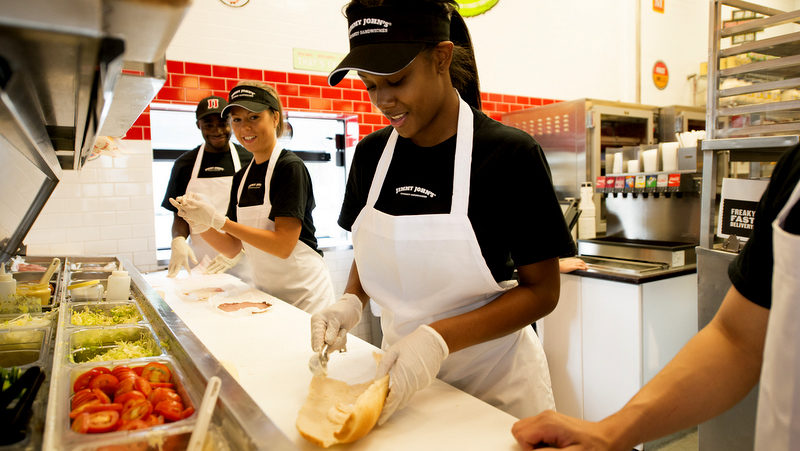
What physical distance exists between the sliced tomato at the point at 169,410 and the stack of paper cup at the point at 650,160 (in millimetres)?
3784

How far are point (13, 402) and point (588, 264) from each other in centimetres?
327

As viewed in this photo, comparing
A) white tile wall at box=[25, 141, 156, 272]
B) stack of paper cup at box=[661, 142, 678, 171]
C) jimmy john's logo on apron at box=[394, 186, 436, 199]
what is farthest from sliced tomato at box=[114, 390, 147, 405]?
stack of paper cup at box=[661, 142, 678, 171]

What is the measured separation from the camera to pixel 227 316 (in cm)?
232

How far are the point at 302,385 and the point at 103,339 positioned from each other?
72cm

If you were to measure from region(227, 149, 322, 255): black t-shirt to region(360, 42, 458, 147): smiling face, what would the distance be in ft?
4.01

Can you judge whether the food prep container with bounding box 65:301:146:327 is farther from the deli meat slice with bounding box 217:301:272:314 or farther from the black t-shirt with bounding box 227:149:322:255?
the black t-shirt with bounding box 227:149:322:255

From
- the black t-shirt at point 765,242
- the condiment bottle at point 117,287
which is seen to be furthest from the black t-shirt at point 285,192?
the black t-shirt at point 765,242

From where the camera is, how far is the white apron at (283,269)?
2.91 metres

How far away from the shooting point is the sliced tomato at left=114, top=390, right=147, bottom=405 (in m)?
1.14

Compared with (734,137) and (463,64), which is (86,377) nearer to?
(463,64)

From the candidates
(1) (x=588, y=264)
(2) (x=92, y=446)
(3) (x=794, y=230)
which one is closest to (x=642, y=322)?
(1) (x=588, y=264)

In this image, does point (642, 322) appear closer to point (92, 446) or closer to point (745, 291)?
point (745, 291)

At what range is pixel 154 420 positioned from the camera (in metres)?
1.04

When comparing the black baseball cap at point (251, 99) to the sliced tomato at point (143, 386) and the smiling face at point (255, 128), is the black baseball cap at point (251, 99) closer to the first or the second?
the smiling face at point (255, 128)
